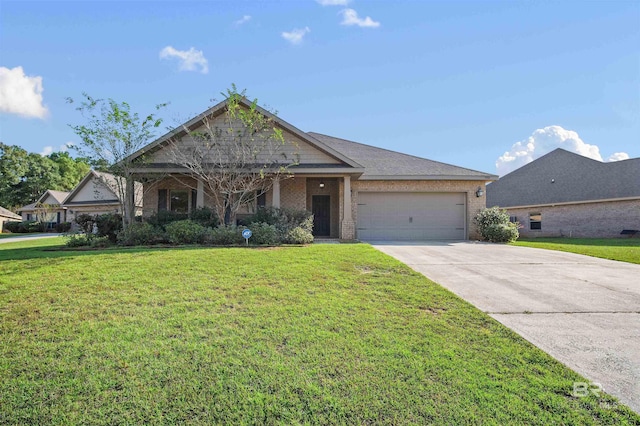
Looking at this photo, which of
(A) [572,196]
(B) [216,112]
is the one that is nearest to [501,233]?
(A) [572,196]

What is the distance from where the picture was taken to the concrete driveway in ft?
9.92

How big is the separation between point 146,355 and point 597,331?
16.5ft

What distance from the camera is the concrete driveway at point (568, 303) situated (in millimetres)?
3023

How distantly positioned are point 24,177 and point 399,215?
53.2 meters

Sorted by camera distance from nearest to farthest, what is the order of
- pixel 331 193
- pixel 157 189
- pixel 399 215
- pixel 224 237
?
pixel 224 237 → pixel 157 189 → pixel 399 215 → pixel 331 193

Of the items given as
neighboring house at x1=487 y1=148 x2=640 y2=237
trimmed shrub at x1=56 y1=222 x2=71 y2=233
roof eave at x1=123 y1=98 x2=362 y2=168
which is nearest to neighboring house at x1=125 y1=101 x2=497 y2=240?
roof eave at x1=123 y1=98 x2=362 y2=168

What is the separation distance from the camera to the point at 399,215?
1505cm

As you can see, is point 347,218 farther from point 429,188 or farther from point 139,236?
point 139,236

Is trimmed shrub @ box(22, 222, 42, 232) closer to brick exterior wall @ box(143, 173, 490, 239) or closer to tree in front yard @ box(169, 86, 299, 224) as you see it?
brick exterior wall @ box(143, 173, 490, 239)

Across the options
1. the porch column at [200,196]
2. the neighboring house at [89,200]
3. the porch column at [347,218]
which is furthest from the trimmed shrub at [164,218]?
the neighboring house at [89,200]

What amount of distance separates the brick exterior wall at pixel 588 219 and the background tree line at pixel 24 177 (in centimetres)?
5162

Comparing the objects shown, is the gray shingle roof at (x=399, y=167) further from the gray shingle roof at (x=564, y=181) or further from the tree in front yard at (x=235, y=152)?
the gray shingle roof at (x=564, y=181)

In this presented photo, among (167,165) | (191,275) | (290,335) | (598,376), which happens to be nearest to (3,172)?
(167,165)

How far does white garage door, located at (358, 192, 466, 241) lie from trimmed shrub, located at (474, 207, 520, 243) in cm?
163
